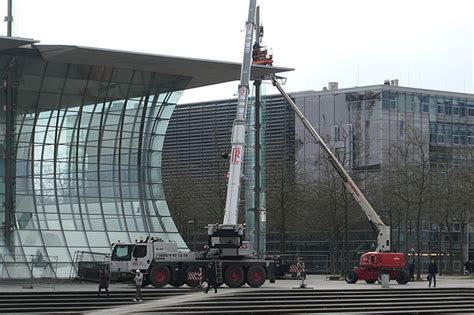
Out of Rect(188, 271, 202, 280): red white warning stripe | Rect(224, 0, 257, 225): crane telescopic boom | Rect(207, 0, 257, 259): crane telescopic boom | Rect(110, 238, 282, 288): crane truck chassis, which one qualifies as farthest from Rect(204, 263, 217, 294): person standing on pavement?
Rect(224, 0, 257, 225): crane telescopic boom

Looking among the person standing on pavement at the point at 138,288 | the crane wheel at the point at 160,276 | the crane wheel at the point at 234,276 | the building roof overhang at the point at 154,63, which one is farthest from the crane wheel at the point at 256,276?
the building roof overhang at the point at 154,63

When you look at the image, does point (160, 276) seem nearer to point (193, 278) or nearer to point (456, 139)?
point (193, 278)

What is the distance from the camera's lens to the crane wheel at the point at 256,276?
147 feet

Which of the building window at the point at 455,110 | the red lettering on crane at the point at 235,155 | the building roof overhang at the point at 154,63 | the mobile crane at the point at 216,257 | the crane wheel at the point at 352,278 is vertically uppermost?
the building window at the point at 455,110

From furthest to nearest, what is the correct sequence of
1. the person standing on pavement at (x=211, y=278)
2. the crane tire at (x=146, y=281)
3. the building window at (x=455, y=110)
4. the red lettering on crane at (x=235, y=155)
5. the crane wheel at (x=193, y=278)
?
the building window at (x=455, y=110), the red lettering on crane at (x=235, y=155), the crane tire at (x=146, y=281), the crane wheel at (x=193, y=278), the person standing on pavement at (x=211, y=278)

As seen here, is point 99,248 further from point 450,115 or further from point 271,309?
point 450,115

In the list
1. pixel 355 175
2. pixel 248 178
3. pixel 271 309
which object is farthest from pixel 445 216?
pixel 271 309

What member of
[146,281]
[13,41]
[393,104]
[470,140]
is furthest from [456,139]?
[13,41]

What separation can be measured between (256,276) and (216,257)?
192 centimetres

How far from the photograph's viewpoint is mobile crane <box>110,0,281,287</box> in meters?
44.3

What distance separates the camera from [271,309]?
124 ft

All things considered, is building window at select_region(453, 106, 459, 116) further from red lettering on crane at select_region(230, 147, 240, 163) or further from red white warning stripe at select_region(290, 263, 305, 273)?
red lettering on crane at select_region(230, 147, 240, 163)

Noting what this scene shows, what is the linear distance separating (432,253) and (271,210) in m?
22.9

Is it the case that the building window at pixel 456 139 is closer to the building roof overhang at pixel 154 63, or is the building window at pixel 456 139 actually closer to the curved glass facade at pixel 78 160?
the building roof overhang at pixel 154 63
